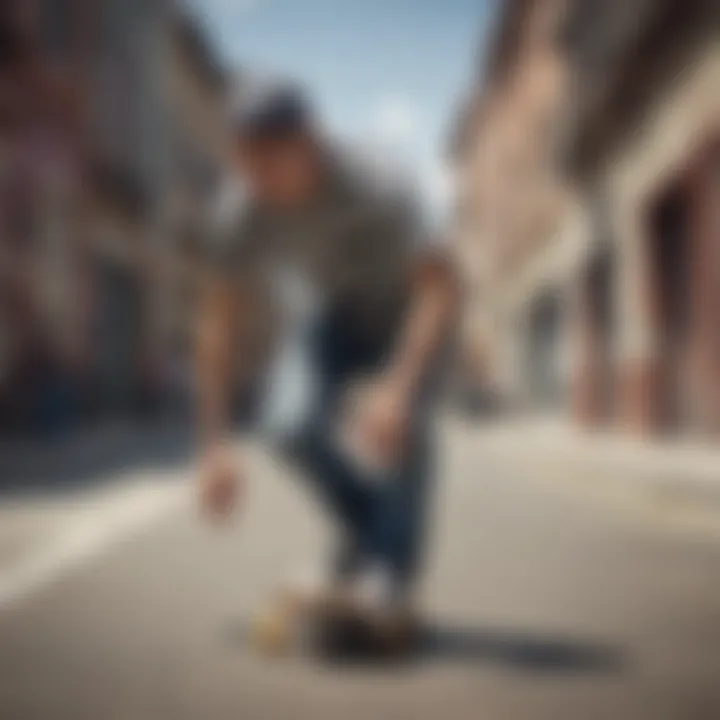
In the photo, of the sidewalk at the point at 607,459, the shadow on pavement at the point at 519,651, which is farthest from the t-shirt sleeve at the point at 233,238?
the sidewalk at the point at 607,459

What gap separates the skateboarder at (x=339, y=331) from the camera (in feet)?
4.38

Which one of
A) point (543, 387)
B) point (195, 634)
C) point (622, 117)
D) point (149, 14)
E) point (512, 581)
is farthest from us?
point (622, 117)

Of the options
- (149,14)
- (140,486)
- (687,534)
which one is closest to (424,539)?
(687,534)

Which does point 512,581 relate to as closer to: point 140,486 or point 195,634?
point 195,634

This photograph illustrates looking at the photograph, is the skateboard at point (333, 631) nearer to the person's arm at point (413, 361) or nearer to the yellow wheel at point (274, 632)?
the yellow wheel at point (274, 632)

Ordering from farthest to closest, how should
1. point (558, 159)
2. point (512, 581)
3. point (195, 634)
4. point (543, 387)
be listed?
point (543, 387) < point (558, 159) < point (512, 581) < point (195, 634)

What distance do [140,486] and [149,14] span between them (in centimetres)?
140

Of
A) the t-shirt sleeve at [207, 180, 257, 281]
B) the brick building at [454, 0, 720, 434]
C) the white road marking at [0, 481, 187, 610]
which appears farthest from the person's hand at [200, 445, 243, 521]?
the brick building at [454, 0, 720, 434]

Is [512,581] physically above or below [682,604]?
above

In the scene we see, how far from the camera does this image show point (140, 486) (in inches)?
104

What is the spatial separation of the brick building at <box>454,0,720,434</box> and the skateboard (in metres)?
0.47

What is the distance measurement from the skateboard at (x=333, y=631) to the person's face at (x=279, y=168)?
0.51m

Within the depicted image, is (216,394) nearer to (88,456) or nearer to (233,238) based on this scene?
(233,238)

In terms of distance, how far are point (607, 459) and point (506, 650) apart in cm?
192
